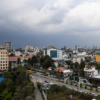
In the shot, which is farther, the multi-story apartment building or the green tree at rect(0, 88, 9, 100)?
the multi-story apartment building

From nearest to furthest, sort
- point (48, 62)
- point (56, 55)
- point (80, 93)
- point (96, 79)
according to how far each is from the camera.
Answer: point (80, 93) < point (96, 79) < point (48, 62) < point (56, 55)

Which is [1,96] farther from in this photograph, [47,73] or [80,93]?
[47,73]

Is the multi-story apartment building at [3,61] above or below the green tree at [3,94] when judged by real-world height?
above

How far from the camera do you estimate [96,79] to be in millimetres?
14672

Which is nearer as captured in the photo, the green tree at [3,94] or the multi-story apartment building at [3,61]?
the green tree at [3,94]

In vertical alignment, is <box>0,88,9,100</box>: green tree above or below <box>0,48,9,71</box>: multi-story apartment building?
below

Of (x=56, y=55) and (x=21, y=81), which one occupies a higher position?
(x=56, y=55)

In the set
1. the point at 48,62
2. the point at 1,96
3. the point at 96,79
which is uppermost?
the point at 48,62

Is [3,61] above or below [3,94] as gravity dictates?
above

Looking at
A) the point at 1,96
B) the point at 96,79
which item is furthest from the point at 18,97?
the point at 96,79

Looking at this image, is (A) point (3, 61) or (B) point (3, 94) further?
(A) point (3, 61)

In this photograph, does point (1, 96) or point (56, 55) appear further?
point (56, 55)

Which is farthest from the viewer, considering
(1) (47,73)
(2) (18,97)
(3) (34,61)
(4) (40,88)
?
(3) (34,61)

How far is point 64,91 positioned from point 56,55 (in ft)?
118
